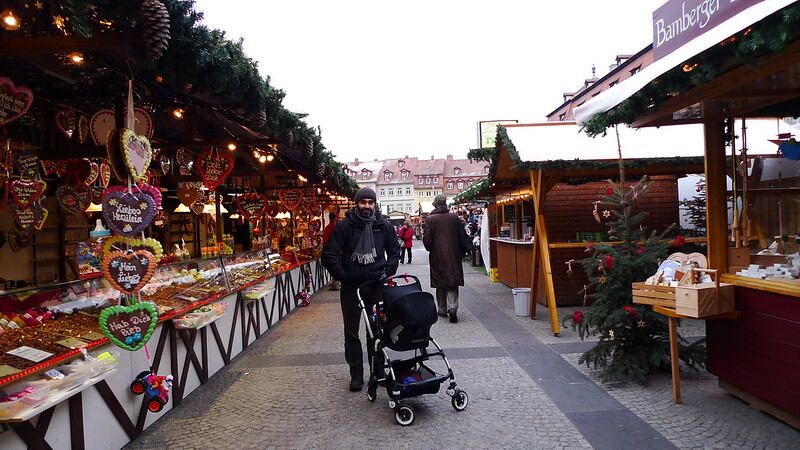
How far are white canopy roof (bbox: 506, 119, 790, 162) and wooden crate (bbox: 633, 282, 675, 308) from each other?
2988 mm

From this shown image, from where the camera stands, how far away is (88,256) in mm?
8445

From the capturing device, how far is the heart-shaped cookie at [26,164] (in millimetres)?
5645

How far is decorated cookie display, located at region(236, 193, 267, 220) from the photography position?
1331cm

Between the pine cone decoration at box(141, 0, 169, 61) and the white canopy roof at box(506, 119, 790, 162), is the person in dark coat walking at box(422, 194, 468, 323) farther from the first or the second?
the pine cone decoration at box(141, 0, 169, 61)

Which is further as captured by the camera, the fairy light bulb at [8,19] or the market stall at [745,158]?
the market stall at [745,158]

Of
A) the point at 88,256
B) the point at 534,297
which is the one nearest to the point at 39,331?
the point at 88,256

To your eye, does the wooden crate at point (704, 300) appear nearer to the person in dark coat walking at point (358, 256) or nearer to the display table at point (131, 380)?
the person in dark coat walking at point (358, 256)

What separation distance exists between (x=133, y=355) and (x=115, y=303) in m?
0.63

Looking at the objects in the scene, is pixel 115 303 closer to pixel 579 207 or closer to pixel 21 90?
pixel 21 90

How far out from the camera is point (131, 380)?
165 inches

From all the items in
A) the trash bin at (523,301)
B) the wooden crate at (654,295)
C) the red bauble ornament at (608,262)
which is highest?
the red bauble ornament at (608,262)

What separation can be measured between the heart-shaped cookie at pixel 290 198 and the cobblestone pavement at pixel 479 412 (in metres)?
7.70

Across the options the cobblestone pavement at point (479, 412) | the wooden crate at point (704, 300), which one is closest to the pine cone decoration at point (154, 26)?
the cobblestone pavement at point (479, 412)

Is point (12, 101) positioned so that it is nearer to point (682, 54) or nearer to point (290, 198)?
point (682, 54)
